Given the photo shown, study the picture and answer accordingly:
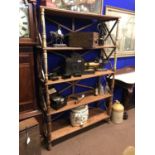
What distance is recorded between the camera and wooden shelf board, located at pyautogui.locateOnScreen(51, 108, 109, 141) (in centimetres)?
206

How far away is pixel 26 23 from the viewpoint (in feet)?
5.29

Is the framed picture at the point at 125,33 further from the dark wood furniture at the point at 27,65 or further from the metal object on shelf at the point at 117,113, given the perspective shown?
the dark wood furniture at the point at 27,65

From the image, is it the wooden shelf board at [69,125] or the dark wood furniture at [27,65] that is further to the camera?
the wooden shelf board at [69,125]

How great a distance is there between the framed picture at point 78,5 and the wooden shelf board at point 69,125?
1.57 meters

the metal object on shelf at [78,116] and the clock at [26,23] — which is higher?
the clock at [26,23]

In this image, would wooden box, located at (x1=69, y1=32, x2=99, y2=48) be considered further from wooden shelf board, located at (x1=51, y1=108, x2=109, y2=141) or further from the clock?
wooden shelf board, located at (x1=51, y1=108, x2=109, y2=141)

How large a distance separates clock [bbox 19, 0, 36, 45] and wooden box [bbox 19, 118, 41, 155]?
0.85m

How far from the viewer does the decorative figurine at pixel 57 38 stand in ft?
6.12

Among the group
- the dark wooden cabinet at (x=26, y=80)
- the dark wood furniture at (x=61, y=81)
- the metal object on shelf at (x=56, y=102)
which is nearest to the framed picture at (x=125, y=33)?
the dark wood furniture at (x=61, y=81)

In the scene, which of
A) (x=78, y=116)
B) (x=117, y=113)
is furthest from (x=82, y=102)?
(x=117, y=113)

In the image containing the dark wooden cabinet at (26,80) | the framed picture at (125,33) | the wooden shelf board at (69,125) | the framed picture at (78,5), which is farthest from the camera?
the framed picture at (125,33)
